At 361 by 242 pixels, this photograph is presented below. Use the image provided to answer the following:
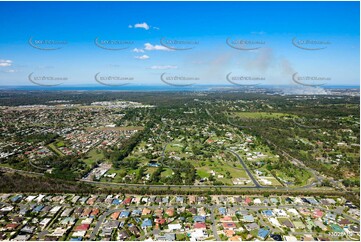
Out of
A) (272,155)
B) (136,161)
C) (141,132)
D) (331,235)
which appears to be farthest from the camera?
(141,132)

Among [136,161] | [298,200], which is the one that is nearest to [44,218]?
[136,161]

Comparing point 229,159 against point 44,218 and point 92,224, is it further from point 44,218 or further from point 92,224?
point 44,218

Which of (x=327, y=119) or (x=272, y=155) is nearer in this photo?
(x=272, y=155)

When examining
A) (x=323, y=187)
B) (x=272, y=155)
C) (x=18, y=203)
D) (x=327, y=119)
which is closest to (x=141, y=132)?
(x=272, y=155)

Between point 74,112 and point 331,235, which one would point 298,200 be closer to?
point 331,235

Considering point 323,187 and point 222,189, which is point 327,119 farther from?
point 222,189

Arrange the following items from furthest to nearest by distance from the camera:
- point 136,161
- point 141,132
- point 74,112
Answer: point 74,112, point 141,132, point 136,161

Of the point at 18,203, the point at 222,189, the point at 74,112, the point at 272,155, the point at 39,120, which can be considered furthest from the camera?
the point at 74,112

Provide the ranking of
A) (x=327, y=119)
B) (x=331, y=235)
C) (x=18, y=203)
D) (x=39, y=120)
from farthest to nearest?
(x=39, y=120), (x=327, y=119), (x=18, y=203), (x=331, y=235)

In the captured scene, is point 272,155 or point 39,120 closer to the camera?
point 272,155
